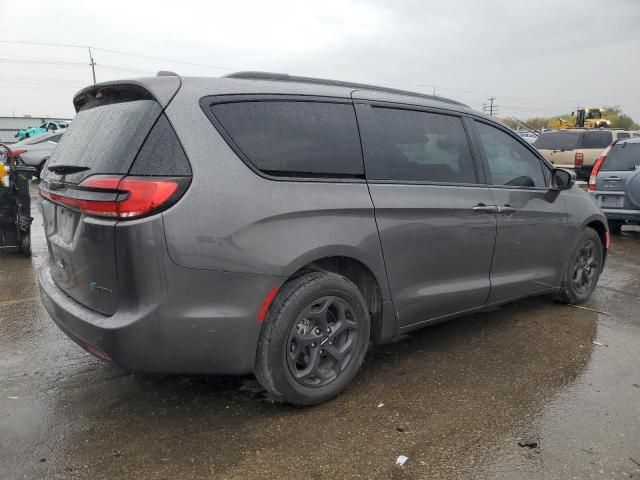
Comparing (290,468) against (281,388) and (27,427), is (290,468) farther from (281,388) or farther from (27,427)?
(27,427)

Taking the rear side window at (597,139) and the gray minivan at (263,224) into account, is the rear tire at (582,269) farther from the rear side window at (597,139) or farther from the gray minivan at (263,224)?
the rear side window at (597,139)

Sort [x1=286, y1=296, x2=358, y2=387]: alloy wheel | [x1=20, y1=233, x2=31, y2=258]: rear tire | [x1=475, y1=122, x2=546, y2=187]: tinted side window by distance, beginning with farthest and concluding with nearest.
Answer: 1. [x1=20, y1=233, x2=31, y2=258]: rear tire
2. [x1=475, y1=122, x2=546, y2=187]: tinted side window
3. [x1=286, y1=296, x2=358, y2=387]: alloy wheel

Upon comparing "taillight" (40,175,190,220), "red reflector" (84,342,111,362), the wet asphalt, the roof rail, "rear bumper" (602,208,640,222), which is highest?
the roof rail

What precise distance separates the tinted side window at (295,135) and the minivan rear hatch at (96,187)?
15.1 inches

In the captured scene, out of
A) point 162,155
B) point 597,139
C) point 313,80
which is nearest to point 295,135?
point 313,80

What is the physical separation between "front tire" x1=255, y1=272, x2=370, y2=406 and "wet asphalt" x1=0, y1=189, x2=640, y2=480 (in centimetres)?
16

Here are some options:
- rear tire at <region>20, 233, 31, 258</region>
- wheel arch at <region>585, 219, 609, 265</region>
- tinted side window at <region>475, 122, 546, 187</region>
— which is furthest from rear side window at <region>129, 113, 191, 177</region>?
rear tire at <region>20, 233, 31, 258</region>

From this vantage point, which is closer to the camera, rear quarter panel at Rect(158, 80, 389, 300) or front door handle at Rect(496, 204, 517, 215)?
rear quarter panel at Rect(158, 80, 389, 300)

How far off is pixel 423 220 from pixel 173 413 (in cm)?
188

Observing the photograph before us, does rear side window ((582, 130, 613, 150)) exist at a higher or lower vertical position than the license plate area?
higher

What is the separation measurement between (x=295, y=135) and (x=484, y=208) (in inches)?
62.2

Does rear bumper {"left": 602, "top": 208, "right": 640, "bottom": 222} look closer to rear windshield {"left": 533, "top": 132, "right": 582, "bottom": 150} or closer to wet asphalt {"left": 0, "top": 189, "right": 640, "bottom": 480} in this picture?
wet asphalt {"left": 0, "top": 189, "right": 640, "bottom": 480}

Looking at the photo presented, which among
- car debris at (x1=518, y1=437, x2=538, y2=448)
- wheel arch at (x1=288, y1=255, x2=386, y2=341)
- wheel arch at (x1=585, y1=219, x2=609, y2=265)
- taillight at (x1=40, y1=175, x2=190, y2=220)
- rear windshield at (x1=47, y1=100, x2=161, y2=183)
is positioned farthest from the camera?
wheel arch at (x1=585, y1=219, x2=609, y2=265)

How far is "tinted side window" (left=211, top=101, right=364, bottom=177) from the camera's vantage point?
2.70m
